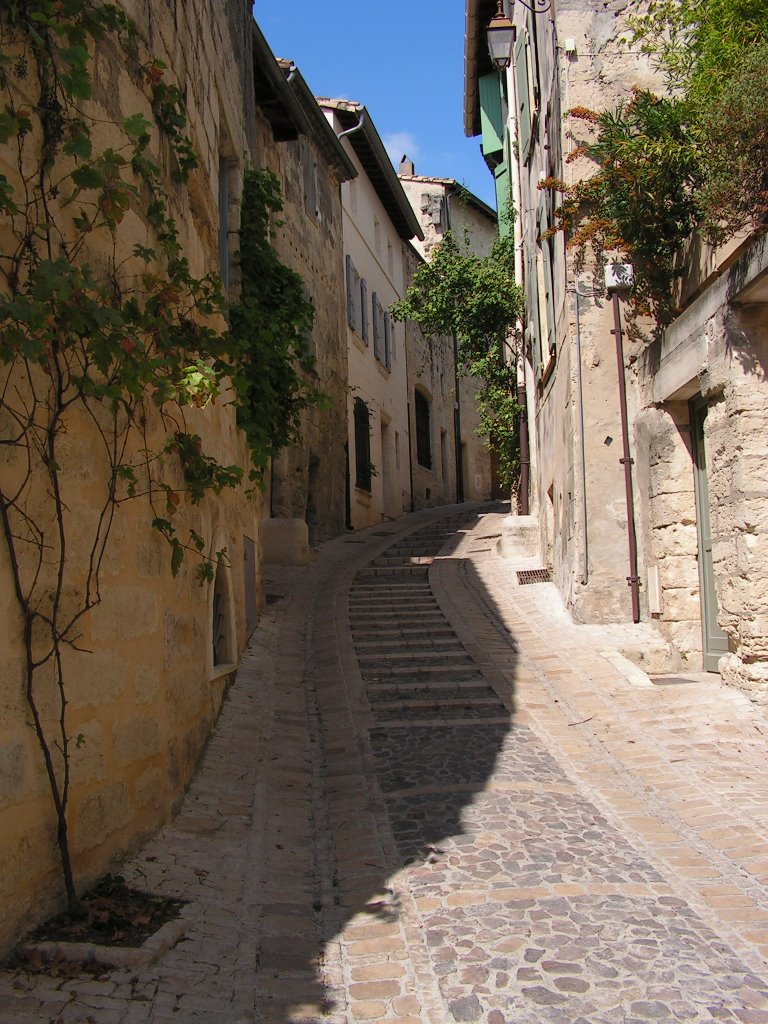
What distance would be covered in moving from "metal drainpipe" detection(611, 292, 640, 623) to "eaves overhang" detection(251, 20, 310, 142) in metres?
6.40

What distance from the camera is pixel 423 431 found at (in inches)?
1054

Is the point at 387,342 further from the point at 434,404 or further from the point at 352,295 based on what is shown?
the point at 434,404

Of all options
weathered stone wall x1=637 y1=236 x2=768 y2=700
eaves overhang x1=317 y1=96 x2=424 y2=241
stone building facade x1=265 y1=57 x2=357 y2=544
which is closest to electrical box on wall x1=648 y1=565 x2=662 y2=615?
weathered stone wall x1=637 y1=236 x2=768 y2=700

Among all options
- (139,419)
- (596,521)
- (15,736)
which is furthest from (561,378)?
(15,736)

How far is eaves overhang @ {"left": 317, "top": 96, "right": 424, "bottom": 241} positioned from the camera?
64.0ft

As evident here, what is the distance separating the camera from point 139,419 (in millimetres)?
4090

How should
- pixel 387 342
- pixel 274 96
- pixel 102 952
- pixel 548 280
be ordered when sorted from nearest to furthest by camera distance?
pixel 102 952
pixel 548 280
pixel 274 96
pixel 387 342

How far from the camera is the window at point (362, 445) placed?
19.3 m

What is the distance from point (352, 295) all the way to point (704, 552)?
44.9 feet

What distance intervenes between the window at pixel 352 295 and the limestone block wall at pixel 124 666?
44.0ft

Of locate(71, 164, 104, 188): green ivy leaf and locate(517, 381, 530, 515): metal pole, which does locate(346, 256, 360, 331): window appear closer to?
locate(517, 381, 530, 515): metal pole

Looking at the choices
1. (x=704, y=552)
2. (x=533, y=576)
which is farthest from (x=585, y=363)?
(x=533, y=576)

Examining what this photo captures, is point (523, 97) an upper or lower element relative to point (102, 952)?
upper

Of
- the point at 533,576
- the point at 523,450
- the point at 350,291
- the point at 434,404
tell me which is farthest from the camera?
the point at 434,404
